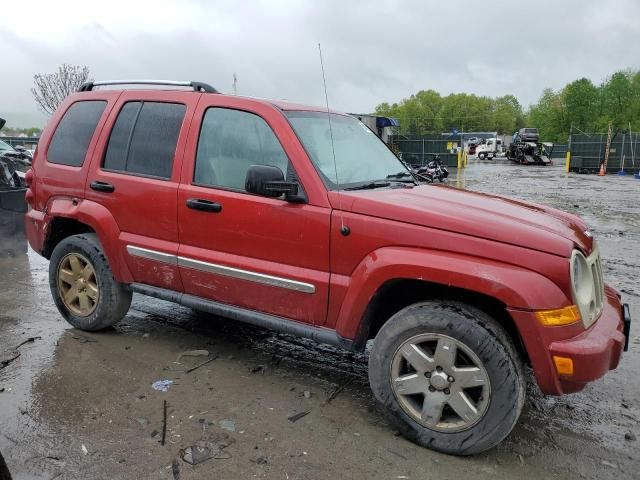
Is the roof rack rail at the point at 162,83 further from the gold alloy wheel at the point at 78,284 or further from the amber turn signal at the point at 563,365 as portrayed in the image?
the amber turn signal at the point at 563,365

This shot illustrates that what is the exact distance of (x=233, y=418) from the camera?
3.29 metres

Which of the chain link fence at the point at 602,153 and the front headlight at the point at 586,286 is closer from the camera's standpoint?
the front headlight at the point at 586,286

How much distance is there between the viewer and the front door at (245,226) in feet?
10.9

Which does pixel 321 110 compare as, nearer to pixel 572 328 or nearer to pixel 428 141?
pixel 572 328

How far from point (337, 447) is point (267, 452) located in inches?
15.5

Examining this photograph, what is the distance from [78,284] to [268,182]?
7.40 ft

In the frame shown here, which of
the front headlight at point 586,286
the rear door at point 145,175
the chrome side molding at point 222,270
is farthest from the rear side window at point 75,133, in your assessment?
the front headlight at point 586,286

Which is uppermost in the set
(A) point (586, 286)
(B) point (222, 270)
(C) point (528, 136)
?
(C) point (528, 136)

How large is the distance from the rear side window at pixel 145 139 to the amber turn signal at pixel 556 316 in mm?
2650

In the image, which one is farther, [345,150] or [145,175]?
[145,175]

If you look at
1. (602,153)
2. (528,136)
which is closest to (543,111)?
(528,136)

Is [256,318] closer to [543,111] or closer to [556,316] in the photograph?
[556,316]

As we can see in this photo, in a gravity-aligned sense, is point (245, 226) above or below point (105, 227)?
above

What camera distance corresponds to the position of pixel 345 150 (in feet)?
12.7
